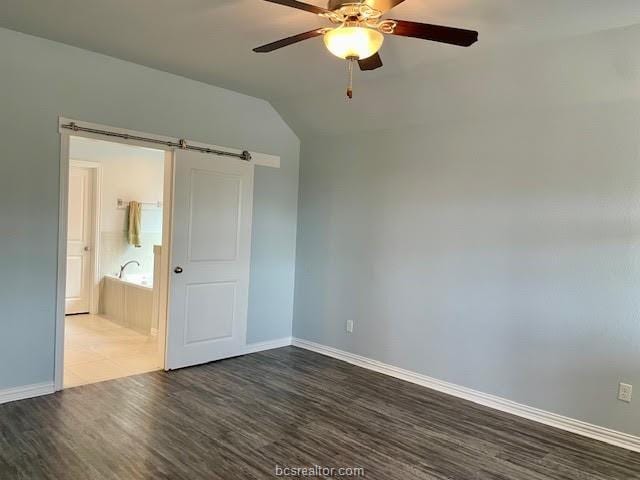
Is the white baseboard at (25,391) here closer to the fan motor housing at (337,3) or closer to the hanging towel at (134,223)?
the fan motor housing at (337,3)

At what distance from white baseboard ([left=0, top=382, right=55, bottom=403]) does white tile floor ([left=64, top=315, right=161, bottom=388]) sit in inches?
7.3

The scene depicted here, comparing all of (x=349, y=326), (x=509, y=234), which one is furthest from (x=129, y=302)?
(x=509, y=234)

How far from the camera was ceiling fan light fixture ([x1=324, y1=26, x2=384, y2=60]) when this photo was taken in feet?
7.09

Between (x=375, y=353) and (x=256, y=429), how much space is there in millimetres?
1729

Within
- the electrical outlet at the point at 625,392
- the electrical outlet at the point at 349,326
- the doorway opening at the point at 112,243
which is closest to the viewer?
the electrical outlet at the point at 625,392

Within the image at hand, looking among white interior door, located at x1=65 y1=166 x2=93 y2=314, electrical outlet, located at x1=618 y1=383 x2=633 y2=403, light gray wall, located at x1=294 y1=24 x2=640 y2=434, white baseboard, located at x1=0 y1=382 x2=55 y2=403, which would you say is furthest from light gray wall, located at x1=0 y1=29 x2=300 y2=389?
electrical outlet, located at x1=618 y1=383 x2=633 y2=403

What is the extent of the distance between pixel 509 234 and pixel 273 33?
7.55ft

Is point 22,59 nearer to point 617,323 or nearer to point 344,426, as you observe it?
point 344,426

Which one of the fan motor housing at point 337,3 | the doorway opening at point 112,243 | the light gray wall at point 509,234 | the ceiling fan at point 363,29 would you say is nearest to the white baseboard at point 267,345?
the light gray wall at point 509,234

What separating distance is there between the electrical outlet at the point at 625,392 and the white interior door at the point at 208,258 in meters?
3.28

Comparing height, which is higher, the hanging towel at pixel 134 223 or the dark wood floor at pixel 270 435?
the hanging towel at pixel 134 223

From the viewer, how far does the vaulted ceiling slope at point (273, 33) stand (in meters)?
2.66

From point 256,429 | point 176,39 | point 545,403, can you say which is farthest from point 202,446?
point 176,39

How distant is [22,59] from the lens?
3.38m
